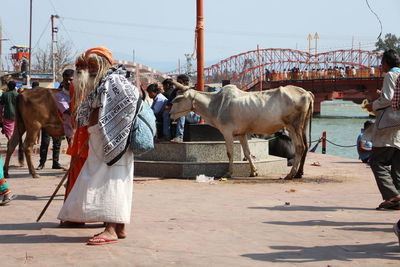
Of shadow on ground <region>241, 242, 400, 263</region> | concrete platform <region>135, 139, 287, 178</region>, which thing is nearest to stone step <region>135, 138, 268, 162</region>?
concrete platform <region>135, 139, 287, 178</region>

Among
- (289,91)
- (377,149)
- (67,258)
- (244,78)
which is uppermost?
(244,78)

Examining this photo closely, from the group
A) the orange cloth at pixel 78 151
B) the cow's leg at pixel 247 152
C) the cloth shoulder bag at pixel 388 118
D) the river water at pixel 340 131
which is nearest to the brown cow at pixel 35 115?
the cow's leg at pixel 247 152

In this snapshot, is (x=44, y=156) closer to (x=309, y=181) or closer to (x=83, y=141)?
(x=309, y=181)

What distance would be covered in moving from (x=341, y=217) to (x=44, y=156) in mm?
6910

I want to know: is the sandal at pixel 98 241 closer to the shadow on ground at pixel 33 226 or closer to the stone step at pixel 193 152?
the shadow on ground at pixel 33 226

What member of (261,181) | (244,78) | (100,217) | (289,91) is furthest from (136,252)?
(244,78)

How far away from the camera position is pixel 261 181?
11109 millimetres

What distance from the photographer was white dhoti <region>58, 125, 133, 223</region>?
5.89 meters

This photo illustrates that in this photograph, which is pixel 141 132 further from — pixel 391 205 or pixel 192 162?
pixel 192 162

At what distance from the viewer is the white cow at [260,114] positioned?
11.4 metres

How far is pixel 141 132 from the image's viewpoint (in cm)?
612

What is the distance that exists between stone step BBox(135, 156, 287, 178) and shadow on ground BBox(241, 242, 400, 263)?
5.79 meters

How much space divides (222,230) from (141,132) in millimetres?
1289

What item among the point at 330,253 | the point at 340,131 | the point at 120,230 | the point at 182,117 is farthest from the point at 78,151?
the point at 340,131
